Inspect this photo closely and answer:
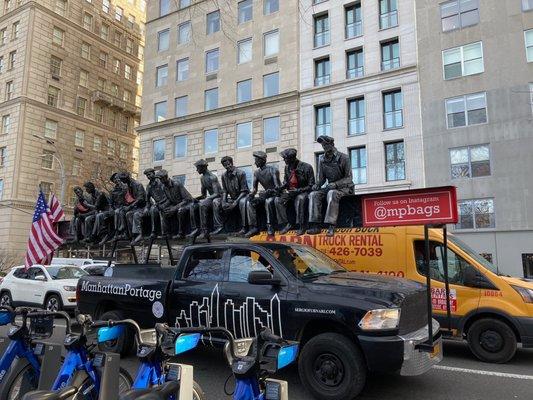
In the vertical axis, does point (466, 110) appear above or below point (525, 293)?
above

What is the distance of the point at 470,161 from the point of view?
2525 centimetres

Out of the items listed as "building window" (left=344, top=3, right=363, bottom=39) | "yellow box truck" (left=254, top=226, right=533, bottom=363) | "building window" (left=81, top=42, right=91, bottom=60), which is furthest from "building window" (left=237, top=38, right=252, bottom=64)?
"yellow box truck" (left=254, top=226, right=533, bottom=363)

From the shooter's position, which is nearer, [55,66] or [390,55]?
[390,55]

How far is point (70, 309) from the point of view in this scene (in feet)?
49.9

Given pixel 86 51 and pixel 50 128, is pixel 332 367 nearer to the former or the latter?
pixel 50 128

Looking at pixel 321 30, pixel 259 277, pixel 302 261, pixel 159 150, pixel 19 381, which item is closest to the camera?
pixel 19 381

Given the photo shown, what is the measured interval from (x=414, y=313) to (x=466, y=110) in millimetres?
22748

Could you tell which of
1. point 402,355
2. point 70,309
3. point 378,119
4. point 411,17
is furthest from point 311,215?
point 411,17

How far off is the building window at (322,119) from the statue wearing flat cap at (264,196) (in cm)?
2255

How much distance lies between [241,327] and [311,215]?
2.15m

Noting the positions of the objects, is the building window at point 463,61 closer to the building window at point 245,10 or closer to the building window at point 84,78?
the building window at point 245,10

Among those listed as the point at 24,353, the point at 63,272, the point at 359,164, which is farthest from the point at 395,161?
Answer: the point at 24,353

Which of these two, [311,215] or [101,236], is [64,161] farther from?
[311,215]

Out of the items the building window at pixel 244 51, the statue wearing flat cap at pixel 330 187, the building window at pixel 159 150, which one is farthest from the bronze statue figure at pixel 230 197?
the building window at pixel 159 150
